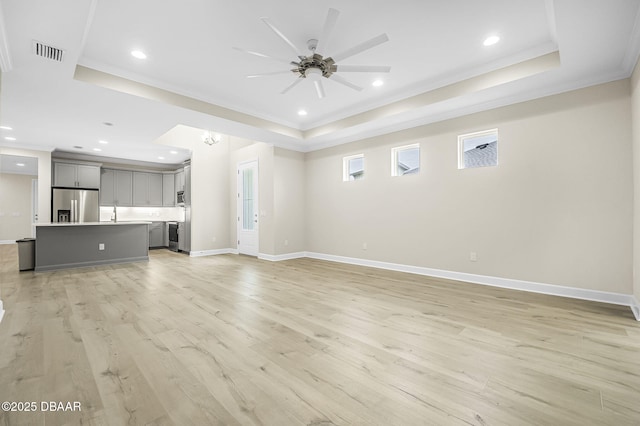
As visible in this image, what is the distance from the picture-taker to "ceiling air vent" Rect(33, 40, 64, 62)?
284 centimetres

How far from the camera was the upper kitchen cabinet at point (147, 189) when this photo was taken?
29.5 ft

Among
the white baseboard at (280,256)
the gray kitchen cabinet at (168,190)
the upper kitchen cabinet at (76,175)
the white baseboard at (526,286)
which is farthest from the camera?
the gray kitchen cabinet at (168,190)

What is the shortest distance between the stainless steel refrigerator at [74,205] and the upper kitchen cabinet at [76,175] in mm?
184

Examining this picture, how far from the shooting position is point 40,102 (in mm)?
4273

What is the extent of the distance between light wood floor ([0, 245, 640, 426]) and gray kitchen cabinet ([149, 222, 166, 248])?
5.25 meters

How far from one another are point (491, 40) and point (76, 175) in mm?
10098

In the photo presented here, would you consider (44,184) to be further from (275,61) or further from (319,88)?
(319,88)

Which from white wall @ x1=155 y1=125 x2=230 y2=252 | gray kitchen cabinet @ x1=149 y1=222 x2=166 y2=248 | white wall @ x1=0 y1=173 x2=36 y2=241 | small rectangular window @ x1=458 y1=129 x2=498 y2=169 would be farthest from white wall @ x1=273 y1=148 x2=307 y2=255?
white wall @ x1=0 y1=173 x2=36 y2=241

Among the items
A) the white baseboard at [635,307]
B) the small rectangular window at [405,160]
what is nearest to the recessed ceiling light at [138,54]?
the small rectangular window at [405,160]

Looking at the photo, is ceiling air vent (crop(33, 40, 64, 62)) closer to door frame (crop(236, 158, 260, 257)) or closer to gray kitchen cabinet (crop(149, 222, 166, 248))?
door frame (crop(236, 158, 260, 257))

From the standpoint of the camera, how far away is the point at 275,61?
360cm

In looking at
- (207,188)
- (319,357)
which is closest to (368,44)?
(319,357)

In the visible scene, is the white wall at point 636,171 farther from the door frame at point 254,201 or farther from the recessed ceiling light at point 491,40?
the door frame at point 254,201

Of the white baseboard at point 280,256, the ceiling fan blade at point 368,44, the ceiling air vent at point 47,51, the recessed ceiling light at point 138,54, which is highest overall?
the recessed ceiling light at point 138,54
